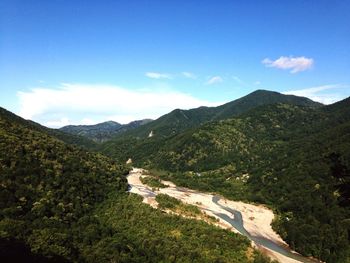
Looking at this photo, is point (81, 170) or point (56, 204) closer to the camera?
point (56, 204)

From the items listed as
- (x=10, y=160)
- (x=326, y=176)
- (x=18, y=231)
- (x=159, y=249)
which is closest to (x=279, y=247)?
(x=159, y=249)

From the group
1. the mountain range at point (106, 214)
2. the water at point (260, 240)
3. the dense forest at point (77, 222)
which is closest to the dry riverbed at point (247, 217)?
the water at point (260, 240)

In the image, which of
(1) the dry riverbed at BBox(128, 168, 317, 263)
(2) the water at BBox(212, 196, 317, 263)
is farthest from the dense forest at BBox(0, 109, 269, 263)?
(2) the water at BBox(212, 196, 317, 263)

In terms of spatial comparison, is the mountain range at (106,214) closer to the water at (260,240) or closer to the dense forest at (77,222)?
the dense forest at (77,222)

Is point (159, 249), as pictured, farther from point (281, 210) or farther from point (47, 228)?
point (281, 210)

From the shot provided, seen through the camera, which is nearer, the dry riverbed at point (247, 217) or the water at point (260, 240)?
the water at point (260, 240)

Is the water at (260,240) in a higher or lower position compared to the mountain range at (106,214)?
lower

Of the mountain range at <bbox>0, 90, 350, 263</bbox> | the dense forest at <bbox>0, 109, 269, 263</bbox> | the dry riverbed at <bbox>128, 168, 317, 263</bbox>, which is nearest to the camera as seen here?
the dense forest at <bbox>0, 109, 269, 263</bbox>

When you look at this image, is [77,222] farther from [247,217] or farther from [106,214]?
[247,217]

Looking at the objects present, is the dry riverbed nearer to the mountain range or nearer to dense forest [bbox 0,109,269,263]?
the mountain range
